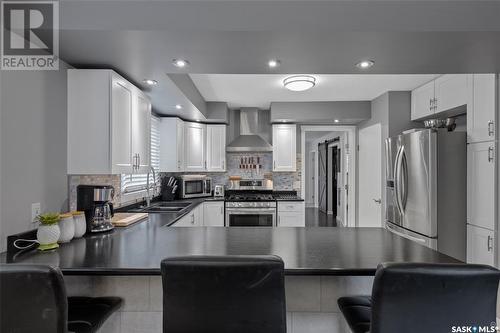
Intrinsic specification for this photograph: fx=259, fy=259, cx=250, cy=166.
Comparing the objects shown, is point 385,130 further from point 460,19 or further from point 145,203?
point 145,203

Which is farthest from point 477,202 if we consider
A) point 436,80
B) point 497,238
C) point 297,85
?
point 297,85

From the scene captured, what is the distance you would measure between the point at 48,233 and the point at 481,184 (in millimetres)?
3484

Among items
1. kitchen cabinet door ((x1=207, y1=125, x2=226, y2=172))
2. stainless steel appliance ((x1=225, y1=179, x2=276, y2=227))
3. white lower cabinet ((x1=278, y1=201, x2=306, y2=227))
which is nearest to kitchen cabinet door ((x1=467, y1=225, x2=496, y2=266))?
white lower cabinet ((x1=278, y1=201, x2=306, y2=227))

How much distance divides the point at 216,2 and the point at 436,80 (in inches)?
113

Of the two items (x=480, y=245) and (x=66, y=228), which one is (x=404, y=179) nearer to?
(x=480, y=245)

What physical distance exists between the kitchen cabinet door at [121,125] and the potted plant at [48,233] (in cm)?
57

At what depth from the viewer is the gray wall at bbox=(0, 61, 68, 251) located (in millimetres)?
1423

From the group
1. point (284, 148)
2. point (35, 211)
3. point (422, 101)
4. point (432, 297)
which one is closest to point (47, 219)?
point (35, 211)

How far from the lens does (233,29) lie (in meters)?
1.49

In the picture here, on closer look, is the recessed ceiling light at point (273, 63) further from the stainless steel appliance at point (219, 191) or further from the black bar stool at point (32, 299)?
the stainless steel appliance at point (219, 191)

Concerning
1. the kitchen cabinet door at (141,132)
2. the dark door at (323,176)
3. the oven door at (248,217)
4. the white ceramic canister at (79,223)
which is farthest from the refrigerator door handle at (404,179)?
the dark door at (323,176)

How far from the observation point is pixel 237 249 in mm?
1496

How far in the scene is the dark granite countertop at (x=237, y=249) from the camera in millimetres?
1215

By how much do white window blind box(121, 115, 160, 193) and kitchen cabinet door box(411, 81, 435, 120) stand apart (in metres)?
3.56
